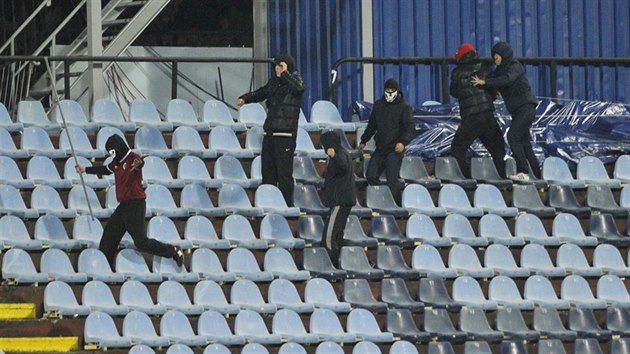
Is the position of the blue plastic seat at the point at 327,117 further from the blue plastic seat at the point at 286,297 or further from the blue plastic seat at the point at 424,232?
the blue plastic seat at the point at 286,297

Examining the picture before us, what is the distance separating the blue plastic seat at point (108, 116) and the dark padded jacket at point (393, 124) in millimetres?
2227

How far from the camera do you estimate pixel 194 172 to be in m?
18.5

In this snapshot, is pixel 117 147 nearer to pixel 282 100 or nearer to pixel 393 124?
pixel 282 100

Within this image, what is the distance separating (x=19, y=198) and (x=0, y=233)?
1.63 ft

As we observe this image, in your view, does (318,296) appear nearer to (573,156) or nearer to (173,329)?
(173,329)

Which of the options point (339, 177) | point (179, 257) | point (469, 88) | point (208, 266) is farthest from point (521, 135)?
point (179, 257)

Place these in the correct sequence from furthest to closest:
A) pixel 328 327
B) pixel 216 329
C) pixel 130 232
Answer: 1. pixel 130 232
2. pixel 328 327
3. pixel 216 329

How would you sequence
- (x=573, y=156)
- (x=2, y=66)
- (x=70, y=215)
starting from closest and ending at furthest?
(x=70, y=215) → (x=573, y=156) → (x=2, y=66)

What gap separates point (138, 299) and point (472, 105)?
391cm

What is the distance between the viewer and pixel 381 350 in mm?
17109

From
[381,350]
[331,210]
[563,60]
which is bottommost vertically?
[381,350]

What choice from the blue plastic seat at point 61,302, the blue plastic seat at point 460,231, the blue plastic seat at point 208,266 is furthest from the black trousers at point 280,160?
the blue plastic seat at point 61,302

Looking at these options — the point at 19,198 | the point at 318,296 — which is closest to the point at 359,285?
the point at 318,296

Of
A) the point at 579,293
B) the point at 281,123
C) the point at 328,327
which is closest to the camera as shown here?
the point at 328,327
